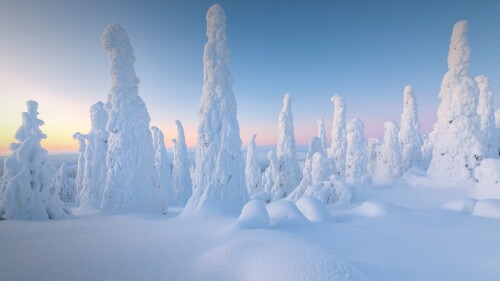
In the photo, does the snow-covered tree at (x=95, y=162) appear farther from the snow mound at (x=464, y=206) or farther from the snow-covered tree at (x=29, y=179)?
the snow mound at (x=464, y=206)

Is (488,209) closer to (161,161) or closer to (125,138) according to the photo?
(125,138)

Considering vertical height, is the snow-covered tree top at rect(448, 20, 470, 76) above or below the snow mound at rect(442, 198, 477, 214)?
above

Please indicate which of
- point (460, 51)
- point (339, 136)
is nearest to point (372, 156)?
point (339, 136)

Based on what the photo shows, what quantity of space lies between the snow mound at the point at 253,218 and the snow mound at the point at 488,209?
9.54 metres

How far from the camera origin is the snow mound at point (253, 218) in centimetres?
704

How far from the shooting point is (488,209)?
9484 mm

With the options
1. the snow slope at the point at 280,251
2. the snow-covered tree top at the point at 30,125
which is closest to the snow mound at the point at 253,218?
the snow slope at the point at 280,251

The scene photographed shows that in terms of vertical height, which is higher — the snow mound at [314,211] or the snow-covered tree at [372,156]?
the snow-covered tree at [372,156]

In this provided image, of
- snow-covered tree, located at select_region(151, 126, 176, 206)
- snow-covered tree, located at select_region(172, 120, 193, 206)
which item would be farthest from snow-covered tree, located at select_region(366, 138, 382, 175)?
snow-covered tree, located at select_region(151, 126, 176, 206)

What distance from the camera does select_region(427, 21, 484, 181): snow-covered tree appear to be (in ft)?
57.5

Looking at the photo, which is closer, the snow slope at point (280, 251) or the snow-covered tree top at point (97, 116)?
the snow slope at point (280, 251)

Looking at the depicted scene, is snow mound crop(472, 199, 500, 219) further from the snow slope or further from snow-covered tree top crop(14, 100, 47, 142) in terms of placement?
snow-covered tree top crop(14, 100, 47, 142)

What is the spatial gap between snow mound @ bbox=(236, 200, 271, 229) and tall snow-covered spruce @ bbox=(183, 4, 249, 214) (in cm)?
614

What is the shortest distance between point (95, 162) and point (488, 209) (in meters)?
27.7
